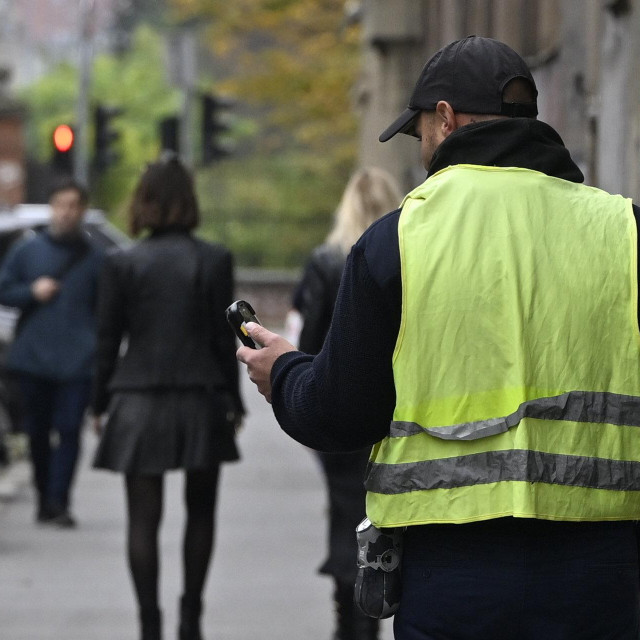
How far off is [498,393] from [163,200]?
3.76m

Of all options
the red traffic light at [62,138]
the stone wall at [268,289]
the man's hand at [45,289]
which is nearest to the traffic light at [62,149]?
the red traffic light at [62,138]

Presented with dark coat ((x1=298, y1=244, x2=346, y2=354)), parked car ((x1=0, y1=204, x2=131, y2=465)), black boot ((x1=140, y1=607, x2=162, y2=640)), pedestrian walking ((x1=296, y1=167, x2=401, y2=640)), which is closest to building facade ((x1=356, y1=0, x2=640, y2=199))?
pedestrian walking ((x1=296, y1=167, x2=401, y2=640))

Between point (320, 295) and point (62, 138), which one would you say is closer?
point (320, 295)

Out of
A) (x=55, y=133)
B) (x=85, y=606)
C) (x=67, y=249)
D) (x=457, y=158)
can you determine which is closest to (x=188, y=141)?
(x=55, y=133)

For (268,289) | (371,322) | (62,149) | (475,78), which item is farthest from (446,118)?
(268,289)

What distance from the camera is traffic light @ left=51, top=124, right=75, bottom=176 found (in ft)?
61.5

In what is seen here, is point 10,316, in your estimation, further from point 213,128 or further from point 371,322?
point 371,322

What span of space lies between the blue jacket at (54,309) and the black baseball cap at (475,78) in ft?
22.2

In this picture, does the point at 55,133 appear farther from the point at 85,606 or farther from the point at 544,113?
the point at 85,606

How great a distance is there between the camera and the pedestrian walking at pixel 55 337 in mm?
9672

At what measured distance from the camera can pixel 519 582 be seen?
2.88 meters

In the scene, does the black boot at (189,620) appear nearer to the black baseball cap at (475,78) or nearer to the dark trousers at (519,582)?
the dark trousers at (519,582)

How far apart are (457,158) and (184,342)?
346cm

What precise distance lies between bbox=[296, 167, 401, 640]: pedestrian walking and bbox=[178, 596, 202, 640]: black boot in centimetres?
53
